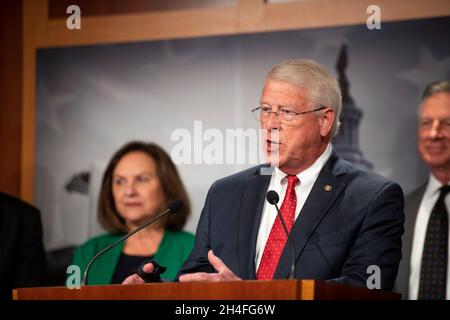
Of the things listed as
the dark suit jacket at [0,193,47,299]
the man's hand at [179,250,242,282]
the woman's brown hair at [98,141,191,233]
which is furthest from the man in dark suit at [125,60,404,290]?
the dark suit jacket at [0,193,47,299]

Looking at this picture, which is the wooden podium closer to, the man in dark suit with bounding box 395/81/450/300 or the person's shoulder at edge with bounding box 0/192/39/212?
the man in dark suit with bounding box 395/81/450/300

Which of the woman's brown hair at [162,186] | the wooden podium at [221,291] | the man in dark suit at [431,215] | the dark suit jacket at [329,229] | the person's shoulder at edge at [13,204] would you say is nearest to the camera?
the wooden podium at [221,291]

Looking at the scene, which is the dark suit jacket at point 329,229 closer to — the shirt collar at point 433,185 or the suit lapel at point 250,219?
the suit lapel at point 250,219

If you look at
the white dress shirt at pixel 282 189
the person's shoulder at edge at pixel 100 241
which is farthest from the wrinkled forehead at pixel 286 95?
the person's shoulder at edge at pixel 100 241

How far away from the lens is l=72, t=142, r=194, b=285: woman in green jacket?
473 centimetres

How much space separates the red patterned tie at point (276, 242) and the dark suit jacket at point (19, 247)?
1.69 metres

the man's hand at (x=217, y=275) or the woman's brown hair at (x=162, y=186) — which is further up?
the woman's brown hair at (x=162, y=186)

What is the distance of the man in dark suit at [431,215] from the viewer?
4.38 metres

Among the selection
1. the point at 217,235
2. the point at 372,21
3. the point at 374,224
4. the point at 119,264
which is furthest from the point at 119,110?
the point at 374,224

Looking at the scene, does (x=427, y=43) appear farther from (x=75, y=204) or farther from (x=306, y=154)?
(x=75, y=204)

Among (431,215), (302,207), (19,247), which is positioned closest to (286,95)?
(302,207)

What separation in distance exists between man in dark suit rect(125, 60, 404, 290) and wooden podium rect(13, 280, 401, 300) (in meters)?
0.34

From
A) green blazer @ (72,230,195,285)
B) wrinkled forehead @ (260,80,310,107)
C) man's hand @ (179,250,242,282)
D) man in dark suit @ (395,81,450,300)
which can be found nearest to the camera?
man's hand @ (179,250,242,282)

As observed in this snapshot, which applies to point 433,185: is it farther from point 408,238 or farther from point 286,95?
point 286,95
